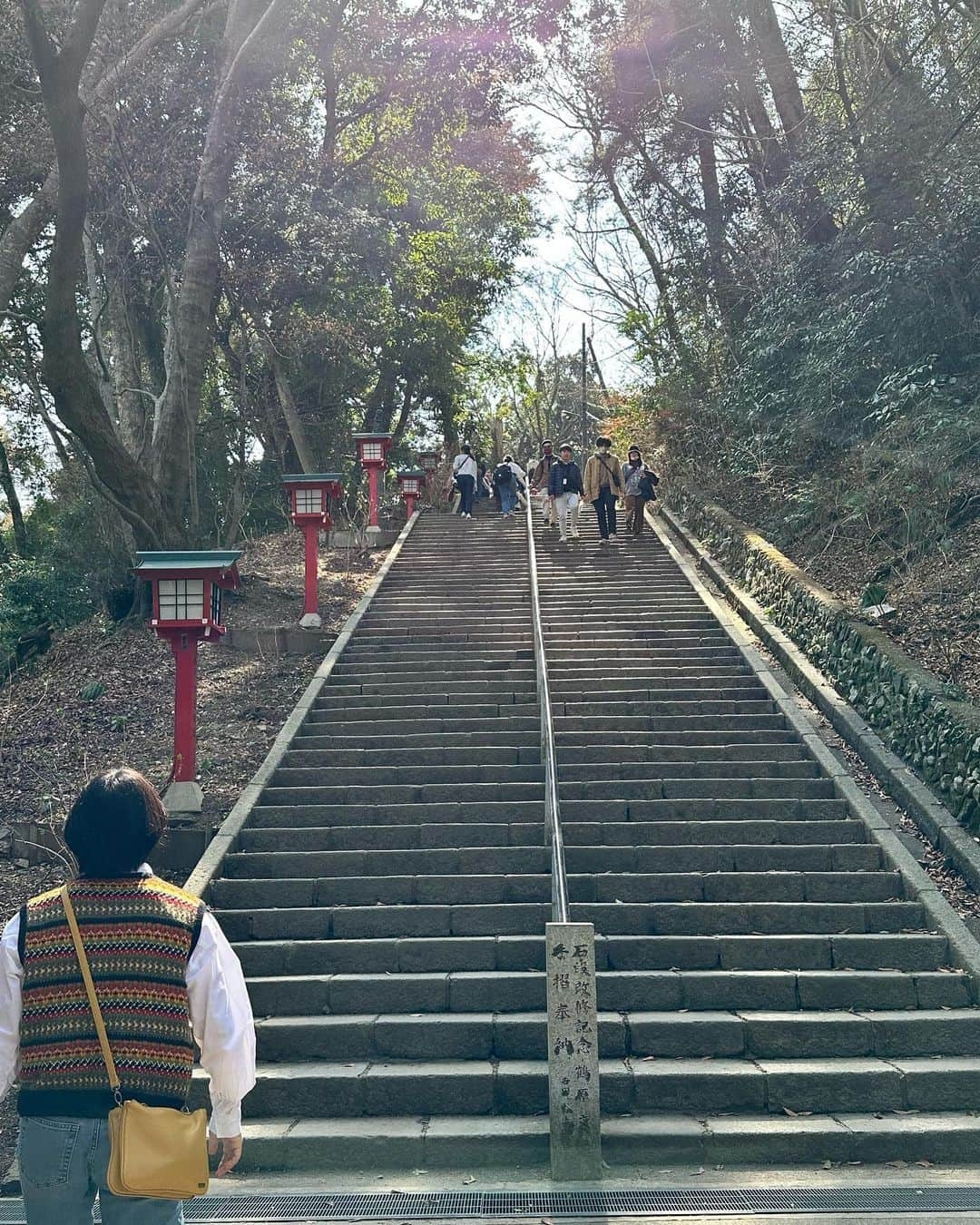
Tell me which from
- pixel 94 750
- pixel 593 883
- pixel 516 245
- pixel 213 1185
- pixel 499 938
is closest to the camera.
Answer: pixel 213 1185

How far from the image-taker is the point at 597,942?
7.28m

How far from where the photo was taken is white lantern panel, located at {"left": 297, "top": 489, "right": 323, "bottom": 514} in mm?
14375

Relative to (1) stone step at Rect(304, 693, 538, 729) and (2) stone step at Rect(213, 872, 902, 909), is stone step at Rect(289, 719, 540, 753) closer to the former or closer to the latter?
(1) stone step at Rect(304, 693, 538, 729)

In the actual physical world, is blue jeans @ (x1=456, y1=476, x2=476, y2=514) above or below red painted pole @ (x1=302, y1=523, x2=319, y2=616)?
above

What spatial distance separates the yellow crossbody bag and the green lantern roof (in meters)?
6.84

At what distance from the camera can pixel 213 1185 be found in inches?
219

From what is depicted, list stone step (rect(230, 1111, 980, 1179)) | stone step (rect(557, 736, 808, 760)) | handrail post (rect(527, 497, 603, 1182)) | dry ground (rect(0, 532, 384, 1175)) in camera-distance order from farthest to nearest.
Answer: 1. dry ground (rect(0, 532, 384, 1175))
2. stone step (rect(557, 736, 808, 760))
3. stone step (rect(230, 1111, 980, 1179))
4. handrail post (rect(527, 497, 603, 1182))

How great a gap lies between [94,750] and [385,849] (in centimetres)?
426

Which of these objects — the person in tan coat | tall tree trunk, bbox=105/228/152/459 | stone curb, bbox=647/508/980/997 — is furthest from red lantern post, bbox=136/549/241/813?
the person in tan coat

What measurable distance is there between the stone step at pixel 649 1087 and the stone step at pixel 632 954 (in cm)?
92

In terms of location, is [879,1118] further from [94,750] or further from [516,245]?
[516,245]

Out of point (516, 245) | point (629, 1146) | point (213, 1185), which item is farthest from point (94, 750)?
point (516, 245)

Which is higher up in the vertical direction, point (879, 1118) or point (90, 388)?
point (90, 388)

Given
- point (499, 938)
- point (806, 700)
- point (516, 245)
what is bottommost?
point (499, 938)
